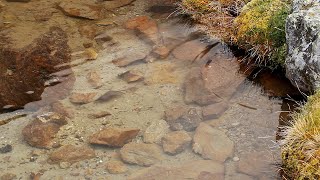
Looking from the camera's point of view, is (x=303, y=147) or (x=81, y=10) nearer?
(x=303, y=147)

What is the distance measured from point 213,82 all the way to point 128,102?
1558 mm

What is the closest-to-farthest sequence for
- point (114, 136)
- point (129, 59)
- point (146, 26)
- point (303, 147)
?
1. point (303, 147)
2. point (114, 136)
3. point (129, 59)
4. point (146, 26)

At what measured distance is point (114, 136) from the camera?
704 centimetres

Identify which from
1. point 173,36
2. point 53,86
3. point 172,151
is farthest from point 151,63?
point 172,151

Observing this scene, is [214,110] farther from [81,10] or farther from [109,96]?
[81,10]

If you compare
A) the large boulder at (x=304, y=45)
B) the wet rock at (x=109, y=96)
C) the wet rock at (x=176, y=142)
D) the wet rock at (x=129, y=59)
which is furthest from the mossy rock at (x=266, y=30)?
the wet rock at (x=109, y=96)

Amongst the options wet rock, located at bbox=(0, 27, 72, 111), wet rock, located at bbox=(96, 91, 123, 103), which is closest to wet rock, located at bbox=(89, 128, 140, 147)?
wet rock, located at bbox=(96, 91, 123, 103)

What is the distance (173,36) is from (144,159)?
3568mm

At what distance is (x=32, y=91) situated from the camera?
8047 millimetres

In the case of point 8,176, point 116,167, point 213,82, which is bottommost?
point 8,176

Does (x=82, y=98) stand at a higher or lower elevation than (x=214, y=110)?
lower

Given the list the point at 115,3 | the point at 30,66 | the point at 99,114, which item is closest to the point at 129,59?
the point at 99,114

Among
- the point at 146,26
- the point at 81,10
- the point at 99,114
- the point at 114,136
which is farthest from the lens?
the point at 81,10

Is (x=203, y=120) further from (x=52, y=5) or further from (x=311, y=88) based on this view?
(x=52, y=5)
